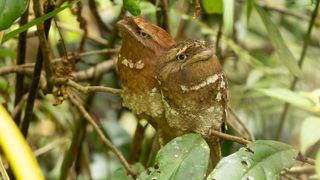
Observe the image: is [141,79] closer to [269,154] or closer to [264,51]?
[269,154]

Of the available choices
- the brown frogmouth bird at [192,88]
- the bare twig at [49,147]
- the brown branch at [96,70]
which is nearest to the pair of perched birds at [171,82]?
the brown frogmouth bird at [192,88]

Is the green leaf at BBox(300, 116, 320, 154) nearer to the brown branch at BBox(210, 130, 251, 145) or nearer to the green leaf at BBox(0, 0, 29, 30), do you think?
the brown branch at BBox(210, 130, 251, 145)

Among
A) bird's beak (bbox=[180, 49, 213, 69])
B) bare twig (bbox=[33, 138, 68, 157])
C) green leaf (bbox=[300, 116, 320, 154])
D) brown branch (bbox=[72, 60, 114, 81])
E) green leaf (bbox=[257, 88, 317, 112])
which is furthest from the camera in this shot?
bare twig (bbox=[33, 138, 68, 157])

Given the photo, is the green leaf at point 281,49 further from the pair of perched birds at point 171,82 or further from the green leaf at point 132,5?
the green leaf at point 132,5

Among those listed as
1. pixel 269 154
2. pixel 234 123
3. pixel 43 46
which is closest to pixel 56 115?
pixel 234 123

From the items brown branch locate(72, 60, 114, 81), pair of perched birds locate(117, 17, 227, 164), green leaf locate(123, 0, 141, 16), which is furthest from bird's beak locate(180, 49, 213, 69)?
brown branch locate(72, 60, 114, 81)

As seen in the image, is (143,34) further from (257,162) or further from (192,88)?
(257,162)
